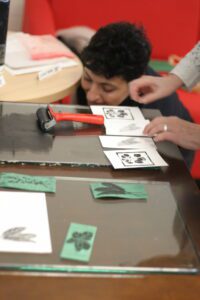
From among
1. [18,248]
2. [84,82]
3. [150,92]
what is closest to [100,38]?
[84,82]

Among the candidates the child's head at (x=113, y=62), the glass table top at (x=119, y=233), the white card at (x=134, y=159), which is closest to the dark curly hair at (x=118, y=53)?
the child's head at (x=113, y=62)

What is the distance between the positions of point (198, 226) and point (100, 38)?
86 cm

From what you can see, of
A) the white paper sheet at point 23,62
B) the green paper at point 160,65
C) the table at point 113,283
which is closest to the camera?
the table at point 113,283

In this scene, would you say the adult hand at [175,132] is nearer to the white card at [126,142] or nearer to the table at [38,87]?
the white card at [126,142]

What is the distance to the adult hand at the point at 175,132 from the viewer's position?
3.43 ft

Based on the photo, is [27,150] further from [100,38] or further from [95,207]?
[100,38]

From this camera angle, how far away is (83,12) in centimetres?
238

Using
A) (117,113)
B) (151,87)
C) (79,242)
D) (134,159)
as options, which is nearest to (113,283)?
(79,242)

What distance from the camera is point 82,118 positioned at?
1.09 metres

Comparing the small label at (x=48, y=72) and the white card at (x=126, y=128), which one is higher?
the white card at (x=126, y=128)

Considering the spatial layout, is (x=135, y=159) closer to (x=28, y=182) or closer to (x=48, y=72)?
(x=28, y=182)

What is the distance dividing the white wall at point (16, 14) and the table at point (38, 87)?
1.03 meters

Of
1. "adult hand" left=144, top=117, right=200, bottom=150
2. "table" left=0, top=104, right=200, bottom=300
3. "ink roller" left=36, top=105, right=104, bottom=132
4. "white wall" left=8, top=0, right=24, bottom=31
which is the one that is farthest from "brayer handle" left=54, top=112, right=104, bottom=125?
"white wall" left=8, top=0, right=24, bottom=31

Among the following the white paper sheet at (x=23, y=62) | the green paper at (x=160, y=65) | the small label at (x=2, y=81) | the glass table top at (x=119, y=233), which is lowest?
the green paper at (x=160, y=65)
